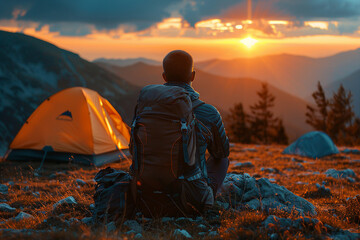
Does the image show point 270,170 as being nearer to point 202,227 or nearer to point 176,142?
point 202,227

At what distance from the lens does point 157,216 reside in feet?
15.1

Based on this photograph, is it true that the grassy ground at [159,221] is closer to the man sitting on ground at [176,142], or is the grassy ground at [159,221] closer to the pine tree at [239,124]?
the man sitting on ground at [176,142]

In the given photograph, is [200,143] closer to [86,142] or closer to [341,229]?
[341,229]

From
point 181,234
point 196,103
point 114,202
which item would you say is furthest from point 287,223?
point 114,202

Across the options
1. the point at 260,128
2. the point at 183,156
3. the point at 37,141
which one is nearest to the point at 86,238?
the point at 183,156

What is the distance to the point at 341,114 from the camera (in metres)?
63.8

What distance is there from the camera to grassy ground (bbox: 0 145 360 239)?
364 cm

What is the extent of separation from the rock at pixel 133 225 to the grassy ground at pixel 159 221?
9cm

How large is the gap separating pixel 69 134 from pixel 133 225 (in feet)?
27.5

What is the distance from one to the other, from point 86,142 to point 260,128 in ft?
188

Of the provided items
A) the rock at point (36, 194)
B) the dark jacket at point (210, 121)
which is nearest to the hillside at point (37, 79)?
the rock at point (36, 194)

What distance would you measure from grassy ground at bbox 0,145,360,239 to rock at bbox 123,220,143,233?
9 cm

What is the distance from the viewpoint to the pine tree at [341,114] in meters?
62.0

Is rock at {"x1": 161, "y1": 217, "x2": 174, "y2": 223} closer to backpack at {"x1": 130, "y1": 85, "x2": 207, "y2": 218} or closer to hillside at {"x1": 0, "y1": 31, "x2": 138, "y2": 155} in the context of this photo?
backpack at {"x1": 130, "y1": 85, "x2": 207, "y2": 218}
